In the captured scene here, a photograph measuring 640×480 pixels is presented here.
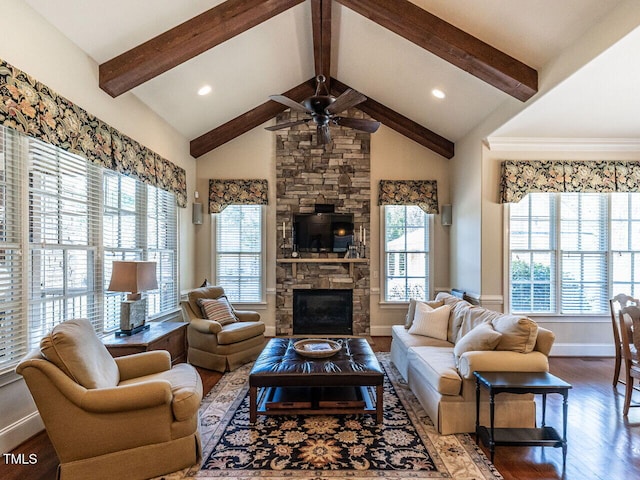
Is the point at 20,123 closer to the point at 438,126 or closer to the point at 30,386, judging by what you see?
the point at 30,386

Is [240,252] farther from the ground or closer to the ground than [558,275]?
farther from the ground

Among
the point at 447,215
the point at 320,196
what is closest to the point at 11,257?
the point at 320,196

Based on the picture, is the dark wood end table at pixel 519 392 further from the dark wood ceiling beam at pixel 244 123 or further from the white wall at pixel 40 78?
the dark wood ceiling beam at pixel 244 123

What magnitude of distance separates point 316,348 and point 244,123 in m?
4.15

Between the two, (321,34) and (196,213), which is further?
(196,213)

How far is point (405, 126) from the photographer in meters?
6.17

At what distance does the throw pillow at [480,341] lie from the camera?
3.04 m

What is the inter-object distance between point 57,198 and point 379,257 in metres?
4.74

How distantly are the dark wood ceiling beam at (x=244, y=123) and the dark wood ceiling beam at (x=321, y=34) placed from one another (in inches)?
26.0

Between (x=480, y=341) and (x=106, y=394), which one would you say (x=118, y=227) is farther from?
(x=480, y=341)

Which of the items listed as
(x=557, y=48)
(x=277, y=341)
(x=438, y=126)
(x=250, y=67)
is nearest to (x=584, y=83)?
(x=557, y=48)

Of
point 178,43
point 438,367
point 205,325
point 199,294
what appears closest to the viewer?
point 438,367

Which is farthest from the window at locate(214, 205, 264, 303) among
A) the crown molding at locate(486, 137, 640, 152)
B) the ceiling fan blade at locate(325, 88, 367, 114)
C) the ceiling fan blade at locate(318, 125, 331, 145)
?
the crown molding at locate(486, 137, 640, 152)

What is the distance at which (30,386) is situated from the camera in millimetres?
2135
